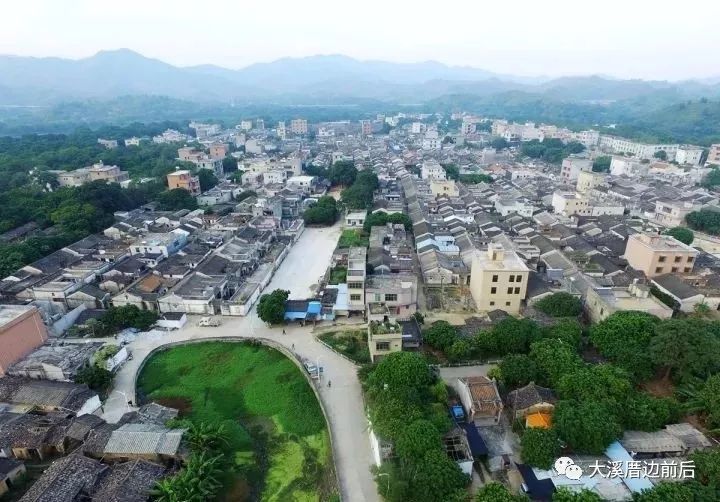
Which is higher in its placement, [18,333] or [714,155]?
[714,155]

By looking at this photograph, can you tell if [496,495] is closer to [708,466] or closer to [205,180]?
[708,466]

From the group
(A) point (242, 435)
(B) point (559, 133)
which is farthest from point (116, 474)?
(B) point (559, 133)

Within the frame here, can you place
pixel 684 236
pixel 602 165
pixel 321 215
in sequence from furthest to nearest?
pixel 602 165, pixel 321 215, pixel 684 236

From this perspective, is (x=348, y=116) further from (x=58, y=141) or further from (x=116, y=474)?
(x=116, y=474)

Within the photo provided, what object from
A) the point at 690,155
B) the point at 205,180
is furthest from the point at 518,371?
the point at 690,155

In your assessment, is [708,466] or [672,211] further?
[672,211]

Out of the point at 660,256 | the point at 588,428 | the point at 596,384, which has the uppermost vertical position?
the point at 660,256
